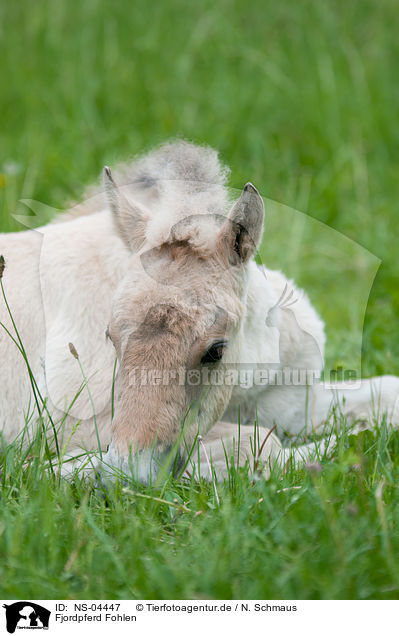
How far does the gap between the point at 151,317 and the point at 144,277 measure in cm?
23

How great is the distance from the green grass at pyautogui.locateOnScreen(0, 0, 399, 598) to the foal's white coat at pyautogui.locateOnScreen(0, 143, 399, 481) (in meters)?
0.37

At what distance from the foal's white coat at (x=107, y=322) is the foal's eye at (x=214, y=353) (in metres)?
0.22

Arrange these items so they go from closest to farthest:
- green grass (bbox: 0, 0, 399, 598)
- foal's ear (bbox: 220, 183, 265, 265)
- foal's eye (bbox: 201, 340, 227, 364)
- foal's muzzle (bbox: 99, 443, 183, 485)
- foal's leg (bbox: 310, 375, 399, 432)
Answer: green grass (bbox: 0, 0, 399, 598), foal's muzzle (bbox: 99, 443, 183, 485), foal's eye (bbox: 201, 340, 227, 364), foal's ear (bbox: 220, 183, 265, 265), foal's leg (bbox: 310, 375, 399, 432)

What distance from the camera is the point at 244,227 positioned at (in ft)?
9.62

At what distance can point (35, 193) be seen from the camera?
6.84m

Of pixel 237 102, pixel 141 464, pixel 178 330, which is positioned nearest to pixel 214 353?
pixel 178 330

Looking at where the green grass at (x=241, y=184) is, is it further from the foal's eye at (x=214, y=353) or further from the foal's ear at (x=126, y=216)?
the foal's ear at (x=126, y=216)

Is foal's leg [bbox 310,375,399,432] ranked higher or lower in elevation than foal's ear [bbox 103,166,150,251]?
lower

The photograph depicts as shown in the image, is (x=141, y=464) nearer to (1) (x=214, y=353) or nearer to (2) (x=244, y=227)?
(1) (x=214, y=353)

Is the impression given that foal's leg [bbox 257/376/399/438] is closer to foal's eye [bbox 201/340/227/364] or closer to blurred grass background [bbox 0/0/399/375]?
foal's eye [bbox 201/340/227/364]

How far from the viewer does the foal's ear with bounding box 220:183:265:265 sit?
2885 mm

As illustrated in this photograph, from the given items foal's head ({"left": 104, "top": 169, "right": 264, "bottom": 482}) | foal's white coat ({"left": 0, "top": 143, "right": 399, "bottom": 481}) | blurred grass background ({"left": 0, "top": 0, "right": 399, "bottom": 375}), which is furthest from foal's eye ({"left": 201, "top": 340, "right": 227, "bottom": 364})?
blurred grass background ({"left": 0, "top": 0, "right": 399, "bottom": 375})

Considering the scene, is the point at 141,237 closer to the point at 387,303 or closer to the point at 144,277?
the point at 144,277
